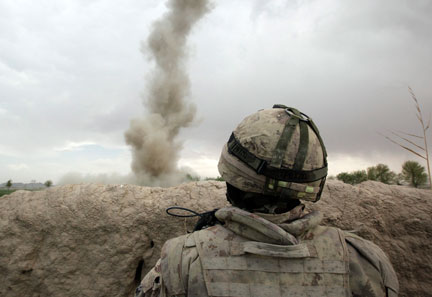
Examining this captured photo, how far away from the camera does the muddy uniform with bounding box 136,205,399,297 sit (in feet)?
5.35

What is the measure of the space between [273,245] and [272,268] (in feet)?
0.46

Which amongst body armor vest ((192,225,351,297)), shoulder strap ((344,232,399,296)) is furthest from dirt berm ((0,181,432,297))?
body armor vest ((192,225,351,297))

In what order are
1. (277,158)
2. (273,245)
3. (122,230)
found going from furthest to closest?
(122,230) < (277,158) < (273,245)

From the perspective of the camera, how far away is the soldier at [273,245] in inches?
64.6

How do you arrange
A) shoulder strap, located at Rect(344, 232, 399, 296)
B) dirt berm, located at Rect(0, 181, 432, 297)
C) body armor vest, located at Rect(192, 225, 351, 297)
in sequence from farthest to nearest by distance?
1. dirt berm, located at Rect(0, 181, 432, 297)
2. shoulder strap, located at Rect(344, 232, 399, 296)
3. body armor vest, located at Rect(192, 225, 351, 297)

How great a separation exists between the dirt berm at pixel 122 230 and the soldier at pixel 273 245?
57.9 inches

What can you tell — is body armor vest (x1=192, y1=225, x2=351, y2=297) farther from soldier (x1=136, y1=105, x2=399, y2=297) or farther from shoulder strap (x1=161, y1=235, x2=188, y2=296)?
shoulder strap (x1=161, y1=235, x2=188, y2=296)

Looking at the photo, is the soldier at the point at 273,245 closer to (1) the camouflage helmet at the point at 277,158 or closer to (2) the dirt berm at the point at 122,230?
(1) the camouflage helmet at the point at 277,158

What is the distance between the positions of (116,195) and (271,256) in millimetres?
2374

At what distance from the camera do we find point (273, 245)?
1610 millimetres

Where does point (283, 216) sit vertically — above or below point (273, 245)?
above

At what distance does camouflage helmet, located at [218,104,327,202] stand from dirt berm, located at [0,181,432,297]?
149 cm

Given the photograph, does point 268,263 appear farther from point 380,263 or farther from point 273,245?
point 380,263

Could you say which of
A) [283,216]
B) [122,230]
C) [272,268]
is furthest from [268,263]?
[122,230]
